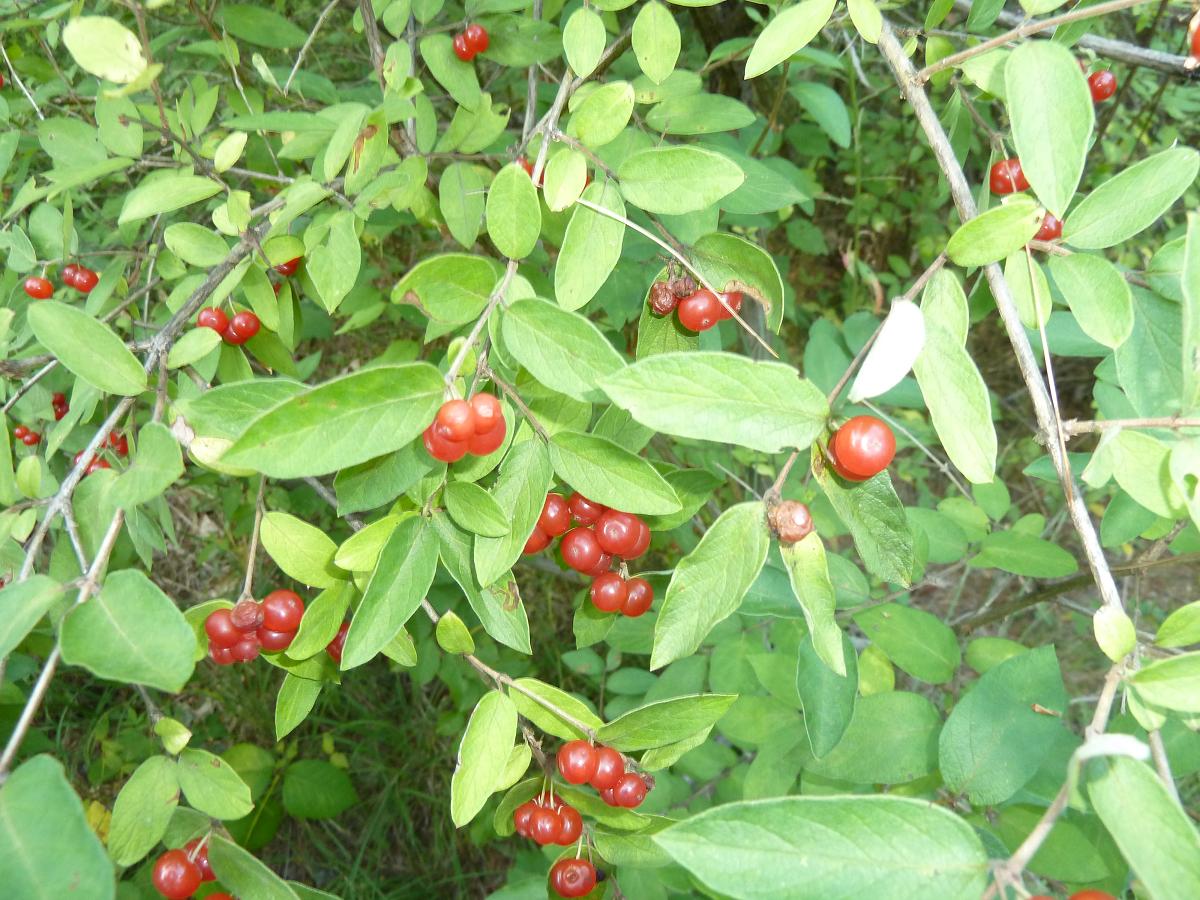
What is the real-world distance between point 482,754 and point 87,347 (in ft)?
3.03

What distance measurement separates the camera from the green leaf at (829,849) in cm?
90

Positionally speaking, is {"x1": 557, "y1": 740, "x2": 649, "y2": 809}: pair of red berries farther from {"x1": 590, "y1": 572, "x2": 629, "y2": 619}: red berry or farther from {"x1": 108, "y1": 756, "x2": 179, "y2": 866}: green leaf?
{"x1": 108, "y1": 756, "x2": 179, "y2": 866}: green leaf

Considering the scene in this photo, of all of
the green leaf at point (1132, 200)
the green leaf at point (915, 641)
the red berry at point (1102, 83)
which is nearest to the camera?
the green leaf at point (1132, 200)

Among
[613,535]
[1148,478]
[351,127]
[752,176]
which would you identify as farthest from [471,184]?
[1148,478]

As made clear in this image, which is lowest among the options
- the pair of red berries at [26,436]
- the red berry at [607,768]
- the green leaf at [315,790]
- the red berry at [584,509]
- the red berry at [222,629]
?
the green leaf at [315,790]

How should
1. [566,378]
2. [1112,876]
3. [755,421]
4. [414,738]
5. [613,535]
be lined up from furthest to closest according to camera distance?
[414,738] < [1112,876] < [613,535] < [566,378] < [755,421]

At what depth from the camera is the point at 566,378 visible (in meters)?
1.17

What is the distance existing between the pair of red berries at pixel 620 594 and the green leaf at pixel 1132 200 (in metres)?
0.97

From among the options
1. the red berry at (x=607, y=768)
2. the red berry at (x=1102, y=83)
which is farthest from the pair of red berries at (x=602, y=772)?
the red berry at (x=1102, y=83)

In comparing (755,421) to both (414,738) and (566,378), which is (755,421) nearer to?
(566,378)

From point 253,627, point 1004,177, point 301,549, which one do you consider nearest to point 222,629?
point 253,627

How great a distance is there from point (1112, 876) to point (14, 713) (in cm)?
352

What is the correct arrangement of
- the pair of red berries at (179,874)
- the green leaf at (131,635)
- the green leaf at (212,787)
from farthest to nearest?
1. the pair of red berries at (179,874)
2. the green leaf at (212,787)
3. the green leaf at (131,635)

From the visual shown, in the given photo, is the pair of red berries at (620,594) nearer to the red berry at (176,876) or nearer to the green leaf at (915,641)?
the green leaf at (915,641)
